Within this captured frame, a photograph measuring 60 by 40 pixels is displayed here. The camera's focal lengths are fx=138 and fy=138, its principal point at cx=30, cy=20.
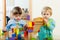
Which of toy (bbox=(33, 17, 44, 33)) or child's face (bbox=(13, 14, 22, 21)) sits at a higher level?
child's face (bbox=(13, 14, 22, 21))

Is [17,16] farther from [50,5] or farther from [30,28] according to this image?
[50,5]

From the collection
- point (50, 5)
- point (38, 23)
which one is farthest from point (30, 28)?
point (50, 5)

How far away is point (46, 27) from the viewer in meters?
1.01

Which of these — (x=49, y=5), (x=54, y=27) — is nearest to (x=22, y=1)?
(x=49, y=5)

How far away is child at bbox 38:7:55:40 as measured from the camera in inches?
39.8

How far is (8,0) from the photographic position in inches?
40.1

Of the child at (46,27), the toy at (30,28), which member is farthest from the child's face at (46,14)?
the toy at (30,28)

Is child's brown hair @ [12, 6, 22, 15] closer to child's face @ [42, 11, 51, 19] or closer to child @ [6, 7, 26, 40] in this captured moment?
child @ [6, 7, 26, 40]

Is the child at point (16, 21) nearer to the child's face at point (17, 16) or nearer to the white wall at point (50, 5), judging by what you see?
the child's face at point (17, 16)

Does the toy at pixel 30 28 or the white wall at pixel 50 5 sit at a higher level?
the white wall at pixel 50 5

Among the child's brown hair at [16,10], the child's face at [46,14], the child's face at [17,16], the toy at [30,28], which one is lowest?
the toy at [30,28]

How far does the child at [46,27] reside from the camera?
1012 mm

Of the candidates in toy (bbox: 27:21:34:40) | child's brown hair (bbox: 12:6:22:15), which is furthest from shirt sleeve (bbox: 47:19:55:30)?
child's brown hair (bbox: 12:6:22:15)

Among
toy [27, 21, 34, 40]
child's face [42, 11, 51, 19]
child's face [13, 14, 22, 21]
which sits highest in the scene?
child's face [42, 11, 51, 19]
